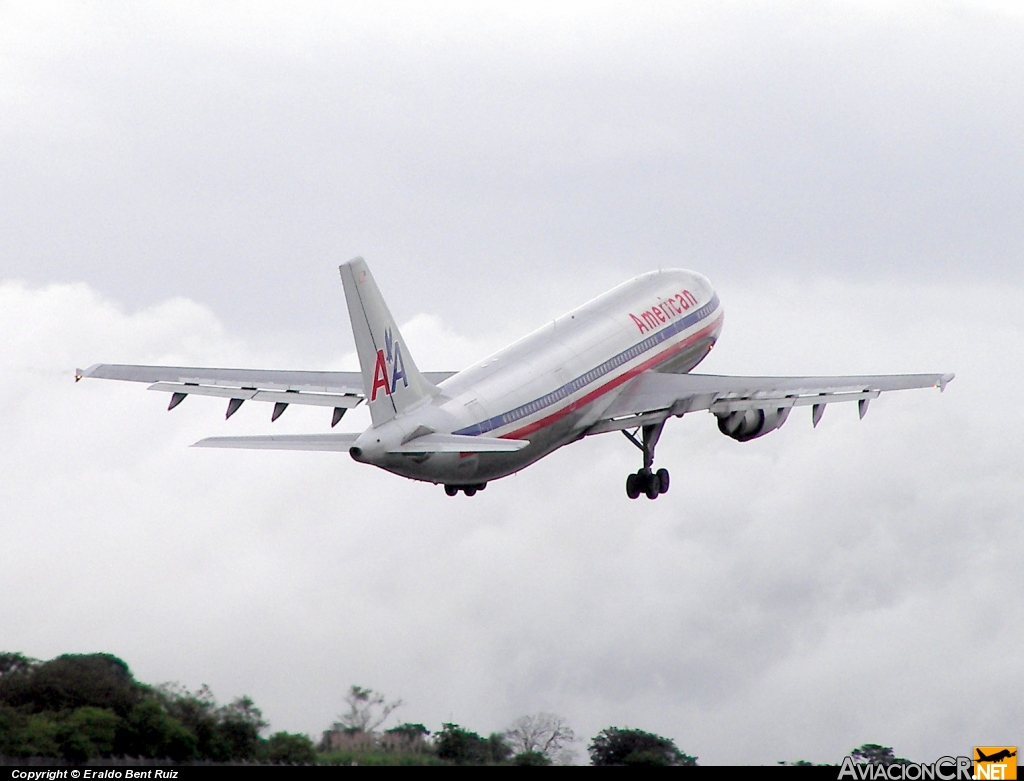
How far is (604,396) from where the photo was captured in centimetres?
6241

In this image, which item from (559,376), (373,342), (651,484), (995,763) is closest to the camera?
(995,763)

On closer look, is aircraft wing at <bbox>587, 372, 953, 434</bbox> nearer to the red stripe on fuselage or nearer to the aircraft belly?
the red stripe on fuselage

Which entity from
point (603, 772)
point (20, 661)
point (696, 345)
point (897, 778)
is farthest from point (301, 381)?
point (897, 778)

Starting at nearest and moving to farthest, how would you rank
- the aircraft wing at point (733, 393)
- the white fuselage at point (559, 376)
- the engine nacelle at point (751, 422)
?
the white fuselage at point (559, 376)
the aircraft wing at point (733, 393)
the engine nacelle at point (751, 422)

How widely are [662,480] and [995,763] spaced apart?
26.1 m

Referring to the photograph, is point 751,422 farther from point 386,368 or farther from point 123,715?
point 123,715

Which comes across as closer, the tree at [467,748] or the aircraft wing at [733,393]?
the tree at [467,748]

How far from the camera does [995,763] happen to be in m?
39.4

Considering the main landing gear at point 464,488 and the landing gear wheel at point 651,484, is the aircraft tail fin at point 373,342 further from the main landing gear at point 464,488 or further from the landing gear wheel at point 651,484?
the landing gear wheel at point 651,484

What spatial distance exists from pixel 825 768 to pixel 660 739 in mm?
5633

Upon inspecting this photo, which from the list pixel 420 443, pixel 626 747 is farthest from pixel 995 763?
pixel 420 443

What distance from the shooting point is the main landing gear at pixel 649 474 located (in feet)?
211

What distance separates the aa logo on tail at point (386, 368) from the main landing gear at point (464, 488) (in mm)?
8333

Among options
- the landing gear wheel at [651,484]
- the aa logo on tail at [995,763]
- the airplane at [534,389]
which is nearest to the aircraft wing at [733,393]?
the airplane at [534,389]
